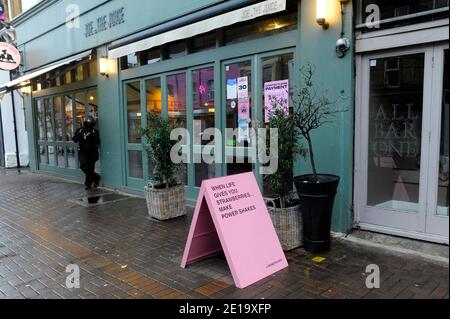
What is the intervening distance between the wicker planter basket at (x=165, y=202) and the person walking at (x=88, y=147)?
354 cm

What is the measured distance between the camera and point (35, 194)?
28.0ft

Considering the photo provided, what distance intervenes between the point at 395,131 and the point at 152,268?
3245 millimetres

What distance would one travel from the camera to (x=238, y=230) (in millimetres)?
3764

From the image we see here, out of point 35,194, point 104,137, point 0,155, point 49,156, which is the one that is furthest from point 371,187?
point 0,155

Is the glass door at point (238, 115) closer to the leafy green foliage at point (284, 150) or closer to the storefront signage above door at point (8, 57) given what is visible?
the leafy green foliage at point (284, 150)

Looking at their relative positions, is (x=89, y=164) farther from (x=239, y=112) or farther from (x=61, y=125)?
(x=239, y=112)

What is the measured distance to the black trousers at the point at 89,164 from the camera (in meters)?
8.86

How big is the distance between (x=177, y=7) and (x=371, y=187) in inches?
177

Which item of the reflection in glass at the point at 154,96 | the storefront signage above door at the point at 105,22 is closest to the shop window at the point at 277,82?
the reflection in glass at the point at 154,96

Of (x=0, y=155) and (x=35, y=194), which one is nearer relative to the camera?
(x=35, y=194)

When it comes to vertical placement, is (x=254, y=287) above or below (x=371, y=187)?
below
